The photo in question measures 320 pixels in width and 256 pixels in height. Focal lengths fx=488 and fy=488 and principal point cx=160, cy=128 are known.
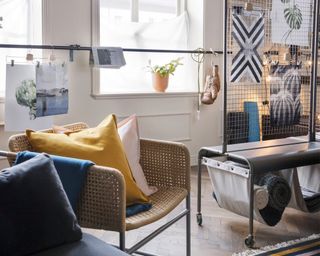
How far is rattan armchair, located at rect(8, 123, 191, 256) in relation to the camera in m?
1.82

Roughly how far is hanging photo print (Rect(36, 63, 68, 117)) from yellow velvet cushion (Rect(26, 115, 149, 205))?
4.95 feet

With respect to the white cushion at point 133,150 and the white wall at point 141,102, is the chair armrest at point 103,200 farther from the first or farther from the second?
the white wall at point 141,102

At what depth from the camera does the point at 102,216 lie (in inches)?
73.1

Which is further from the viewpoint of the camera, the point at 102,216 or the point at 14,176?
the point at 102,216

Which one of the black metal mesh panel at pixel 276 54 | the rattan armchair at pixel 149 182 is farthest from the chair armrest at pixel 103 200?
the black metal mesh panel at pixel 276 54

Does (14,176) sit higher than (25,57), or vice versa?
(25,57)

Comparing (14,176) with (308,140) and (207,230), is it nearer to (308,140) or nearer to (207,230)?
(207,230)

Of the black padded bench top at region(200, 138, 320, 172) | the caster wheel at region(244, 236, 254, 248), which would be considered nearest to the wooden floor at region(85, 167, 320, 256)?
the caster wheel at region(244, 236, 254, 248)

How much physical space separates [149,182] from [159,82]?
228cm

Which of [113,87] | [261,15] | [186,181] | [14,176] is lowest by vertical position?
[186,181]

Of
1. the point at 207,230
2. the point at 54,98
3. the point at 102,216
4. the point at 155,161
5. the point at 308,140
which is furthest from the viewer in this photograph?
the point at 54,98

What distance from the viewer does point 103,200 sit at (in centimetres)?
184

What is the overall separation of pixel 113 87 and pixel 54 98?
0.95m

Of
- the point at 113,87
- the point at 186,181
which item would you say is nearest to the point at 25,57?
the point at 113,87
